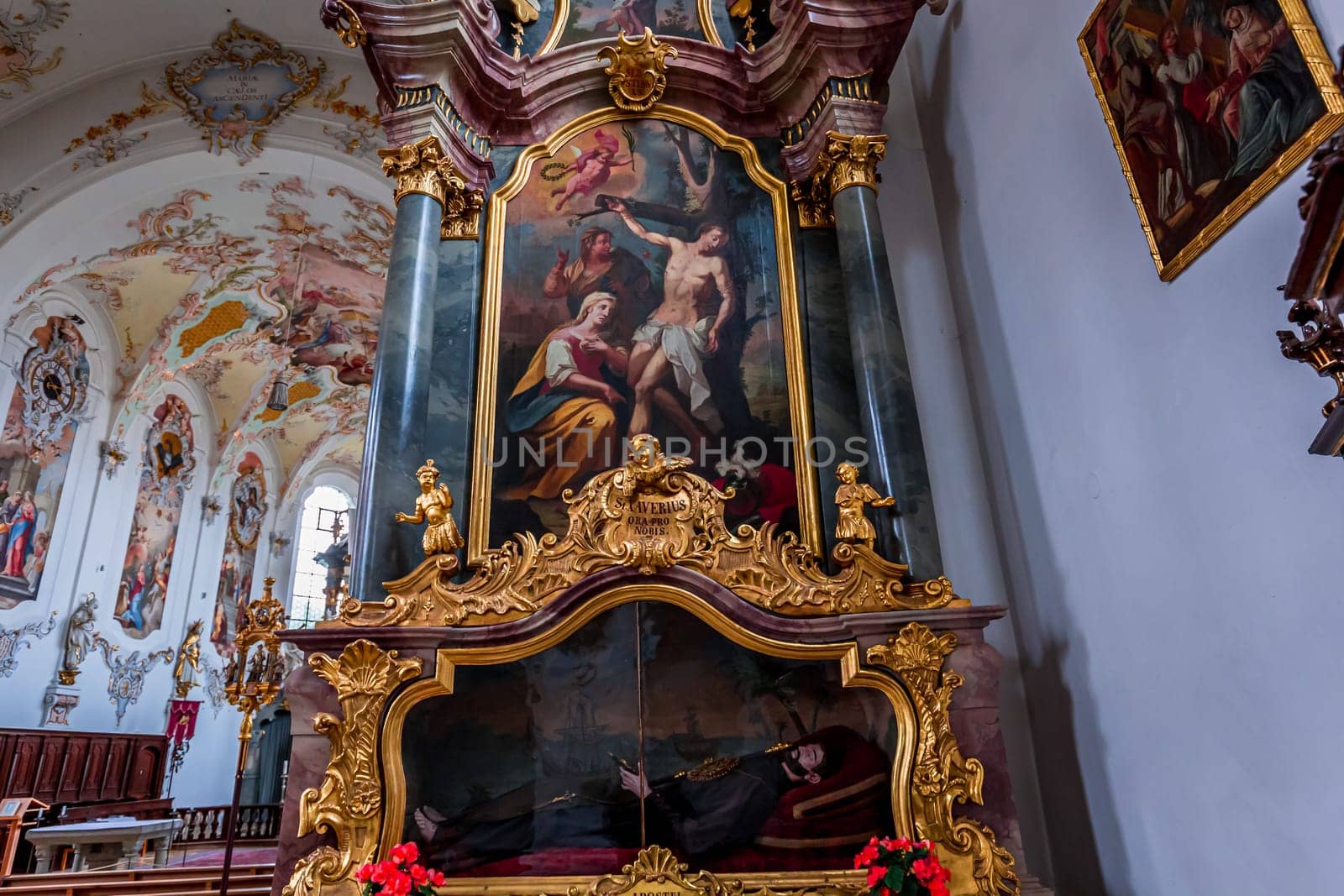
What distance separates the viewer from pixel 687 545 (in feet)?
15.4

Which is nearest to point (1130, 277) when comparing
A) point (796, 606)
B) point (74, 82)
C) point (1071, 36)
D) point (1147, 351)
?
point (1147, 351)

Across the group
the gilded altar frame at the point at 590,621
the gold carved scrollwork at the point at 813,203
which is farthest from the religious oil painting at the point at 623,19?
the gilded altar frame at the point at 590,621

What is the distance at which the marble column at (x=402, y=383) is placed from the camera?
4973 mm

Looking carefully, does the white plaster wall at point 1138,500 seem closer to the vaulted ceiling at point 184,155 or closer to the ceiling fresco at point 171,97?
the ceiling fresco at point 171,97

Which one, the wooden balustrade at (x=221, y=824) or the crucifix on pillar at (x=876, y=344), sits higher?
the crucifix on pillar at (x=876, y=344)

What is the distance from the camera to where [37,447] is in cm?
1223

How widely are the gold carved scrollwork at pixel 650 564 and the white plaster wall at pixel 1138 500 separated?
0.94 metres

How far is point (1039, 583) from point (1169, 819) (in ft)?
4.91

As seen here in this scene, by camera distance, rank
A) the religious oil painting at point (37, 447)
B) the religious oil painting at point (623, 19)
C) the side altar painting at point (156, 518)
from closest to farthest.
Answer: the religious oil painting at point (623, 19)
the religious oil painting at point (37, 447)
the side altar painting at point (156, 518)

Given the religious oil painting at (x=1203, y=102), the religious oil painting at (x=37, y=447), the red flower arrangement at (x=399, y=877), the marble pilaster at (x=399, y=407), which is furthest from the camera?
the religious oil painting at (x=37, y=447)

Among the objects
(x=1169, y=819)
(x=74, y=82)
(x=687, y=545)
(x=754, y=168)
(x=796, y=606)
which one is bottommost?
(x=1169, y=819)

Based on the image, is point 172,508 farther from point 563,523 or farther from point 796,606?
point 796,606

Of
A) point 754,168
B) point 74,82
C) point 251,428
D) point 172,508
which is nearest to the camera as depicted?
point 754,168

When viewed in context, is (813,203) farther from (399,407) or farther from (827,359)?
(399,407)
